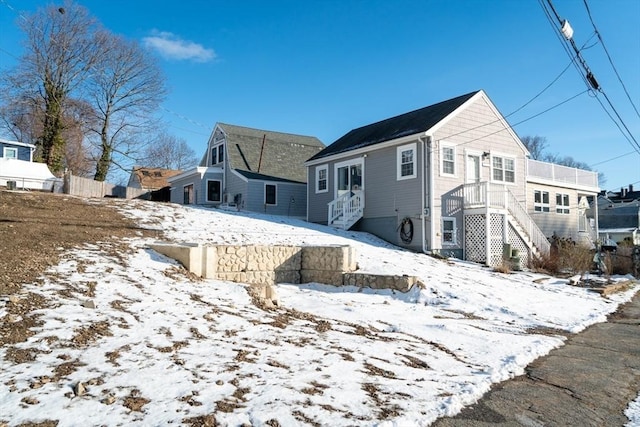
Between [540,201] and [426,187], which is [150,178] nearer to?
[426,187]

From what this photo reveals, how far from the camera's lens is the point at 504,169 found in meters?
18.9

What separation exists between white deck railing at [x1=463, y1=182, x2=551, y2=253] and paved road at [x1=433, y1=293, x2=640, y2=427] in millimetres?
9637

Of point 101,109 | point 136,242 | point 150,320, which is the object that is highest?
point 101,109

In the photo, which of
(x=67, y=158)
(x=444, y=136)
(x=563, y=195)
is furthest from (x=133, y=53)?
(x=563, y=195)

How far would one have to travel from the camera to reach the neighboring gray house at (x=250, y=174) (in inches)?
955

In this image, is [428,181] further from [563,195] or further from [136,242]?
[563,195]

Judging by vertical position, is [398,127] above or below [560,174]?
above

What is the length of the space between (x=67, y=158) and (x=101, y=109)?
7.46 meters

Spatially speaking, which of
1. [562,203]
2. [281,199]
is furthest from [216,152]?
[562,203]

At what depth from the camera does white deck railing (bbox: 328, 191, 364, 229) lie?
1880cm

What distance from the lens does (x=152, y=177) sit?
1565 inches

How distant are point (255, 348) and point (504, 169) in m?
16.4

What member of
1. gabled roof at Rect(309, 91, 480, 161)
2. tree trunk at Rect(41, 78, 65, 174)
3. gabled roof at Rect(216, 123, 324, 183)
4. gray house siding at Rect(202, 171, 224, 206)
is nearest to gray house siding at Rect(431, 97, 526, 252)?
gabled roof at Rect(309, 91, 480, 161)

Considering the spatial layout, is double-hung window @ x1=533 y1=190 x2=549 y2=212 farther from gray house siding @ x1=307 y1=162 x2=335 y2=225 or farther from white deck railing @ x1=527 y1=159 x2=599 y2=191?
gray house siding @ x1=307 y1=162 x2=335 y2=225
